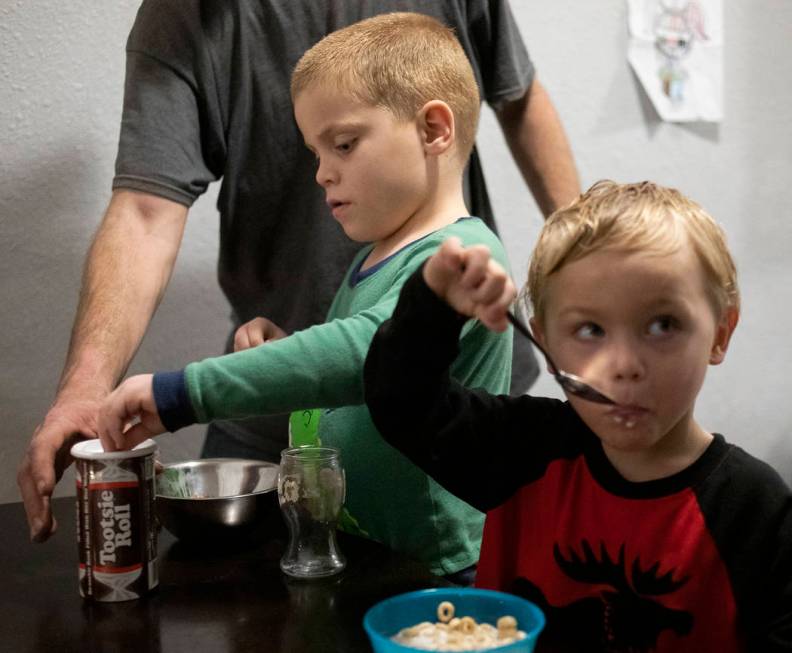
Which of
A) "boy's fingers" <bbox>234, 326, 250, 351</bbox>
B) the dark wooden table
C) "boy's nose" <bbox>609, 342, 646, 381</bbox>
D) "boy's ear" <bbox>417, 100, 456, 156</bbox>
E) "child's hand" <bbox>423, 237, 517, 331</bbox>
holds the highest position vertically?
"boy's ear" <bbox>417, 100, 456, 156</bbox>

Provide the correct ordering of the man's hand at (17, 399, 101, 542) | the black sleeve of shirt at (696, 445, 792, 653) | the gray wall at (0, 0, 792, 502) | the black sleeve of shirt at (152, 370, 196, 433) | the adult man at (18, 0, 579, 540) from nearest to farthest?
1. the black sleeve of shirt at (696, 445, 792, 653)
2. the black sleeve of shirt at (152, 370, 196, 433)
3. the man's hand at (17, 399, 101, 542)
4. the adult man at (18, 0, 579, 540)
5. the gray wall at (0, 0, 792, 502)

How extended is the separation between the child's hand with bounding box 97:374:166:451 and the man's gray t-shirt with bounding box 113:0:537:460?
0.55 meters

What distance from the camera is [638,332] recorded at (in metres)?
0.78

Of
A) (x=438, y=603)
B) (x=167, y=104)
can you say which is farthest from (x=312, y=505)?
(x=167, y=104)

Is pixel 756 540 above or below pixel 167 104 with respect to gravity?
below

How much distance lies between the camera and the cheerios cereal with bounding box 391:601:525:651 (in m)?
0.65

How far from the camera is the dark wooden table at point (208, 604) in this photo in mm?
800

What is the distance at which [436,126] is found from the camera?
3.62 ft

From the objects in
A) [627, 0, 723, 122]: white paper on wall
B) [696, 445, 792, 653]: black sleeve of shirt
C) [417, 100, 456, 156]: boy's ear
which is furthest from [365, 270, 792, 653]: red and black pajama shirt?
[627, 0, 723, 122]: white paper on wall

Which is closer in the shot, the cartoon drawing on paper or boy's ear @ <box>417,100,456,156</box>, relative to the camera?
boy's ear @ <box>417,100,456,156</box>

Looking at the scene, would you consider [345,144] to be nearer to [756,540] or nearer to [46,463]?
[46,463]

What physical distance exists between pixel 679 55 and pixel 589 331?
5.24ft

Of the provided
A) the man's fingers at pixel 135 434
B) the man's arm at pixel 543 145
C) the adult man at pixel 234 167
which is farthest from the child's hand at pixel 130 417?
the man's arm at pixel 543 145

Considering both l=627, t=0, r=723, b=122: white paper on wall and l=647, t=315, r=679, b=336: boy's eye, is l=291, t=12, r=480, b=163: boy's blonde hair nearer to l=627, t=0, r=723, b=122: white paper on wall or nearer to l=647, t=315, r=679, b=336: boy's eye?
l=647, t=315, r=679, b=336: boy's eye
